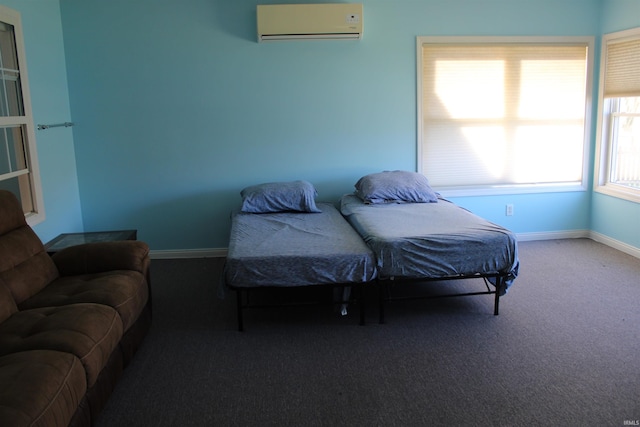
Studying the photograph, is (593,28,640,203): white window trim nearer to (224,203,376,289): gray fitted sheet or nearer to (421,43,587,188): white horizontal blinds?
(421,43,587,188): white horizontal blinds

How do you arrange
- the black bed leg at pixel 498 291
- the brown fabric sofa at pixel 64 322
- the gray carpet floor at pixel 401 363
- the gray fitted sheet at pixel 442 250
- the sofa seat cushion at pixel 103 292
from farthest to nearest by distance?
the black bed leg at pixel 498 291, the gray fitted sheet at pixel 442 250, the sofa seat cushion at pixel 103 292, the gray carpet floor at pixel 401 363, the brown fabric sofa at pixel 64 322

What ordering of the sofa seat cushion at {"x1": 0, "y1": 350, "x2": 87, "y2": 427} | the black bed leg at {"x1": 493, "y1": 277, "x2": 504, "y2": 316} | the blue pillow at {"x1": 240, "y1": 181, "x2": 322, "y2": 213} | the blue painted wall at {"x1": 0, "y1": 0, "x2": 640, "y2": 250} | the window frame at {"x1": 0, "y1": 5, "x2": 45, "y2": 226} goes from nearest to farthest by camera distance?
the sofa seat cushion at {"x1": 0, "y1": 350, "x2": 87, "y2": 427} < the black bed leg at {"x1": 493, "y1": 277, "x2": 504, "y2": 316} < the window frame at {"x1": 0, "y1": 5, "x2": 45, "y2": 226} < the blue pillow at {"x1": 240, "y1": 181, "x2": 322, "y2": 213} < the blue painted wall at {"x1": 0, "y1": 0, "x2": 640, "y2": 250}

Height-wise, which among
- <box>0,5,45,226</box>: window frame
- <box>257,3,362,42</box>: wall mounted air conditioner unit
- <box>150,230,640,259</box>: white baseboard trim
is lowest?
<box>150,230,640,259</box>: white baseboard trim

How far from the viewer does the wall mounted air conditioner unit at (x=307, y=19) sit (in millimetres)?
4535

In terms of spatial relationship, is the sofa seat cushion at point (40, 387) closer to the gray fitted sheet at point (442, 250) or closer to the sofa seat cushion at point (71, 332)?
the sofa seat cushion at point (71, 332)

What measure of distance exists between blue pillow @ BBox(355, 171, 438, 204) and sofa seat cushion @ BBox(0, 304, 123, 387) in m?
2.44

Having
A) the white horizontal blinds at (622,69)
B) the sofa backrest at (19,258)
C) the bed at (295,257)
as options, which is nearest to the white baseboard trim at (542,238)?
the bed at (295,257)

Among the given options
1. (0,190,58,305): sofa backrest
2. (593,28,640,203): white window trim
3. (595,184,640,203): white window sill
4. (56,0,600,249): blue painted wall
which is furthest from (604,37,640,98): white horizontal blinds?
(0,190,58,305): sofa backrest

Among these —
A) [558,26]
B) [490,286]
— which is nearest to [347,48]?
[558,26]

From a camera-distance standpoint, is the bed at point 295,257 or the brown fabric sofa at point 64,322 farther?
the bed at point 295,257

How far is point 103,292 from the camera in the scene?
278 cm

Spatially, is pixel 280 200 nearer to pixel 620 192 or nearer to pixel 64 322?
pixel 64 322

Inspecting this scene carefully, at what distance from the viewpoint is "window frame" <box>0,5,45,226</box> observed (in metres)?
3.76

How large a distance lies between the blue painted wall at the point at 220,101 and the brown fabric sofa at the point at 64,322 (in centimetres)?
148
